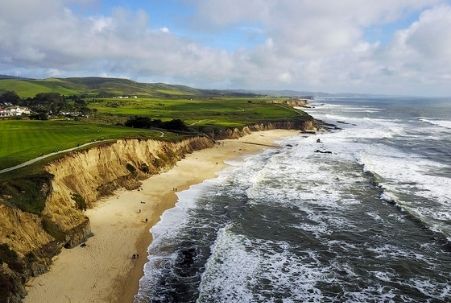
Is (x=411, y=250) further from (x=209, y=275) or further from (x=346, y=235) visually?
(x=209, y=275)

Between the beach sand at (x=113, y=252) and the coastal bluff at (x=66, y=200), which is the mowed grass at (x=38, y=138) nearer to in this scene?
the coastal bluff at (x=66, y=200)

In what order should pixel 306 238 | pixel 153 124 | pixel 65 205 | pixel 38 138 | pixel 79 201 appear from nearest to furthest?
1. pixel 65 205
2. pixel 306 238
3. pixel 79 201
4. pixel 38 138
5. pixel 153 124

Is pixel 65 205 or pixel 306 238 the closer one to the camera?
pixel 65 205

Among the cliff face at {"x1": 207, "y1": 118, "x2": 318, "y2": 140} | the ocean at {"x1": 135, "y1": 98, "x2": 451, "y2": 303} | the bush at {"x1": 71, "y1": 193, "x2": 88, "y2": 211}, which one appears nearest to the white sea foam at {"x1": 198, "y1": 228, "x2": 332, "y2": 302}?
the ocean at {"x1": 135, "y1": 98, "x2": 451, "y2": 303}

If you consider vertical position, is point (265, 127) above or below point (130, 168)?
below

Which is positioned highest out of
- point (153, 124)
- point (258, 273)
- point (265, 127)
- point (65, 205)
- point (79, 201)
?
point (153, 124)

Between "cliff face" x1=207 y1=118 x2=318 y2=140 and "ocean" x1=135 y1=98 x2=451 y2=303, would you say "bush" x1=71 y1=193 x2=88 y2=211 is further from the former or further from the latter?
"cliff face" x1=207 y1=118 x2=318 y2=140

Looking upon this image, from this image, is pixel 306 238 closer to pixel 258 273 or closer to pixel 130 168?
pixel 258 273

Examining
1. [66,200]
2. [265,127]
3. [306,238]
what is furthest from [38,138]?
[265,127]
